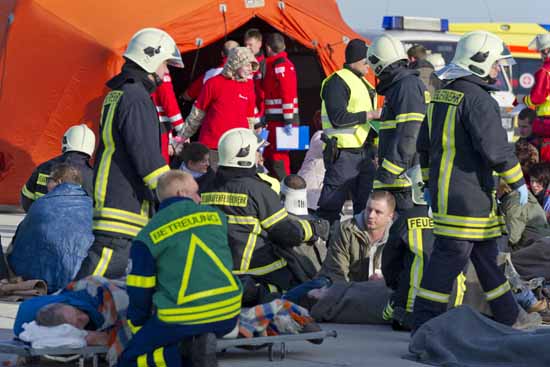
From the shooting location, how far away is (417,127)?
9719 mm

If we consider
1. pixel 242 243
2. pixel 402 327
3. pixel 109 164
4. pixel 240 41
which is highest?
pixel 240 41

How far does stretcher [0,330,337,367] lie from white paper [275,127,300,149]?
8458mm

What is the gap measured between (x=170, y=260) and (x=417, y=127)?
3.95 metres

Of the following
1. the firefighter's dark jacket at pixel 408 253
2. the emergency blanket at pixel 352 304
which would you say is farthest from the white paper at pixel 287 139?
the firefighter's dark jacket at pixel 408 253

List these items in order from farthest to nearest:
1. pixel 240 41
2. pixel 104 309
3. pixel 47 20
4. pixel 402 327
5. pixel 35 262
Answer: pixel 240 41
pixel 47 20
pixel 35 262
pixel 402 327
pixel 104 309

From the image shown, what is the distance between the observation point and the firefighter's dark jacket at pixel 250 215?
8.41 metres

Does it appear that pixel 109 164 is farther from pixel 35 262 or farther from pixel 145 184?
pixel 35 262

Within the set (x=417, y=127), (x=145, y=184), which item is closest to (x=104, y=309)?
(x=145, y=184)

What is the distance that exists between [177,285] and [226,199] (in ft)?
7.60

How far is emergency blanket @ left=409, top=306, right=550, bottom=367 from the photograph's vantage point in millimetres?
6750

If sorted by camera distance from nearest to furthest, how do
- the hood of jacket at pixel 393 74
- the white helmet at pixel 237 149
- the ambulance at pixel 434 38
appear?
the white helmet at pixel 237 149, the hood of jacket at pixel 393 74, the ambulance at pixel 434 38

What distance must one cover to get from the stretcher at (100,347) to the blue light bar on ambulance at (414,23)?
1344 centimetres

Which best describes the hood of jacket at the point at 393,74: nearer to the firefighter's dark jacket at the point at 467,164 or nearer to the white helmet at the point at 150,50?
the firefighter's dark jacket at the point at 467,164

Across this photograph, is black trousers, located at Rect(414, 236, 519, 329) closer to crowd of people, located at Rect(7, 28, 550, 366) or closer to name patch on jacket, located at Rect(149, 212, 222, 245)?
crowd of people, located at Rect(7, 28, 550, 366)
